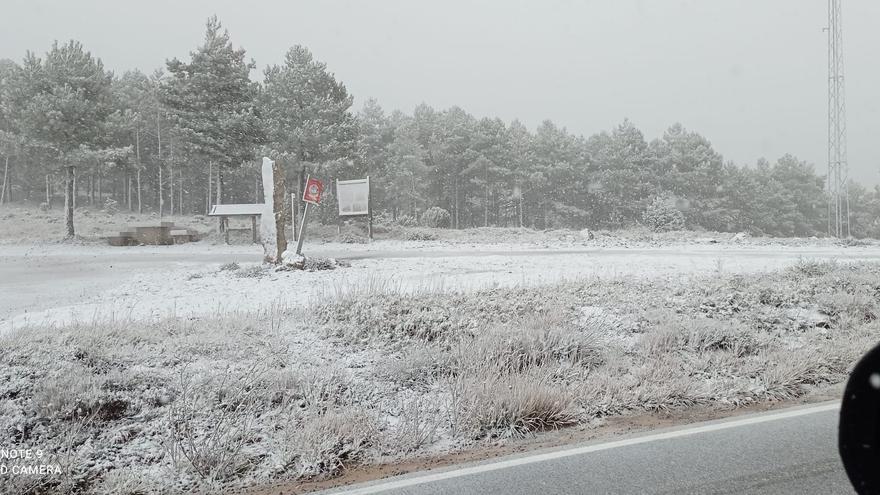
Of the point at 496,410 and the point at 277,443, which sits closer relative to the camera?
the point at 277,443

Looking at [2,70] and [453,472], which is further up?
[2,70]

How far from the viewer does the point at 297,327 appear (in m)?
8.03

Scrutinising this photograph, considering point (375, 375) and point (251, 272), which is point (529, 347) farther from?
point (251, 272)

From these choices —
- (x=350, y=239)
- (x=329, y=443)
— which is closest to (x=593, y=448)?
(x=329, y=443)

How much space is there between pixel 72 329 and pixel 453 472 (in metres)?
6.10

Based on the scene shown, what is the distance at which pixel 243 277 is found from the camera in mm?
14070

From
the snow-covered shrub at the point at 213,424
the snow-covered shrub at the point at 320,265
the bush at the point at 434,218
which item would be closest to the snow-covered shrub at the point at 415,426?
the snow-covered shrub at the point at 213,424

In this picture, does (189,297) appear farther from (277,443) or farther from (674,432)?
(674,432)

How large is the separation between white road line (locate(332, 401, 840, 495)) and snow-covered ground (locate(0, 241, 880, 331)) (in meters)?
6.23

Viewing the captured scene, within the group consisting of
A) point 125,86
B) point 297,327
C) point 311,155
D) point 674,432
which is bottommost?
point 674,432

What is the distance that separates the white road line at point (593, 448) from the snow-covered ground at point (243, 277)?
245 inches

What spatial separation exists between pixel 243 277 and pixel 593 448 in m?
11.5

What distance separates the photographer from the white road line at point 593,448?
13.1ft

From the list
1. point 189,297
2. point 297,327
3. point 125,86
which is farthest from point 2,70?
point 297,327
